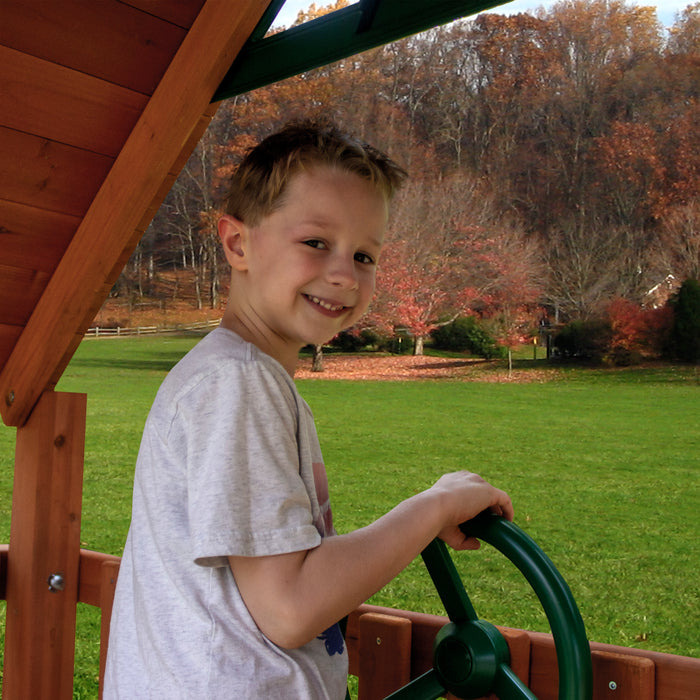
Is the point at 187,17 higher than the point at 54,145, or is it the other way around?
the point at 187,17

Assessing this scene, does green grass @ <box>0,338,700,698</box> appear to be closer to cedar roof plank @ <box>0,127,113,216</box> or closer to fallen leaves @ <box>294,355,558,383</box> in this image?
fallen leaves @ <box>294,355,558,383</box>

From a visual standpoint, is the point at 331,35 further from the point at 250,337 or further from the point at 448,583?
the point at 448,583

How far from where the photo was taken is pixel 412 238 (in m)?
15.7

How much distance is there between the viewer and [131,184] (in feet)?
2.87

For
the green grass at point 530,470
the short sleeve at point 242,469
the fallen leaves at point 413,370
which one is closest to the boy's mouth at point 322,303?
the short sleeve at point 242,469

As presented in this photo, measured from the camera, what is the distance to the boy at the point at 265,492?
52cm

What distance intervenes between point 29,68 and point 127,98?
10cm

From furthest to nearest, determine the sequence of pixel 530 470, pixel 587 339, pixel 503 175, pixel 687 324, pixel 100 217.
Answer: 1. pixel 503 175
2. pixel 587 339
3. pixel 687 324
4. pixel 530 470
5. pixel 100 217

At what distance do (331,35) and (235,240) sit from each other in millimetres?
265

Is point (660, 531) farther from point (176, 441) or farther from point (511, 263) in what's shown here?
point (511, 263)

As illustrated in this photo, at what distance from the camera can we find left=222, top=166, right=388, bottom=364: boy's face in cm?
63

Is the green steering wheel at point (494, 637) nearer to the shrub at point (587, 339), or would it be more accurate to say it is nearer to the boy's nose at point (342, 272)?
the boy's nose at point (342, 272)

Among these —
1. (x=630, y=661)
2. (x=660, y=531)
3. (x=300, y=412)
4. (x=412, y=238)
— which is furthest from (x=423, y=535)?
(x=412, y=238)

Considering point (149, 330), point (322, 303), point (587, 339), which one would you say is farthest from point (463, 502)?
point (149, 330)
